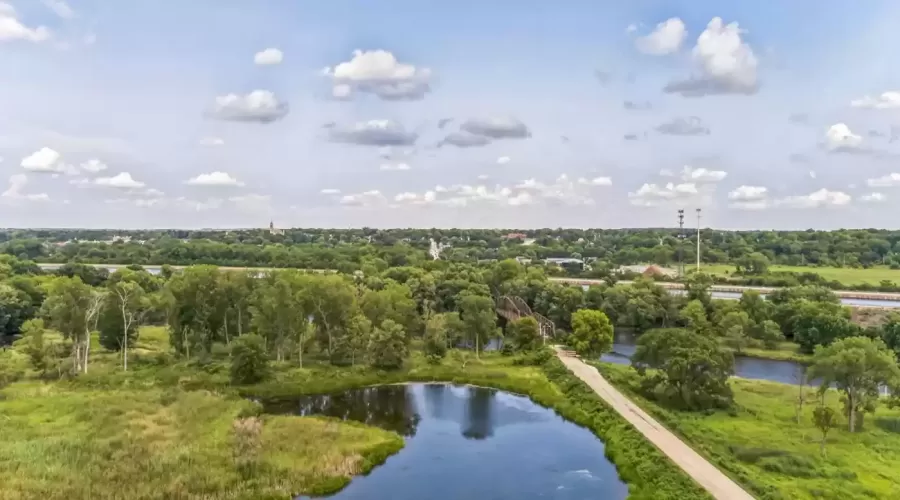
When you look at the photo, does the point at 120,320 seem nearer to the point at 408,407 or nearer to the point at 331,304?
the point at 331,304

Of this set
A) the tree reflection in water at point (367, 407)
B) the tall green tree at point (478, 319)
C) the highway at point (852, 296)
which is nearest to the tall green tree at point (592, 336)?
the tall green tree at point (478, 319)

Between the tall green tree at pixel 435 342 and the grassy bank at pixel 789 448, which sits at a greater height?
the tall green tree at pixel 435 342

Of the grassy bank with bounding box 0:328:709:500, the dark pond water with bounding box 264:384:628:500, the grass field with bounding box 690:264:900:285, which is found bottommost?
the dark pond water with bounding box 264:384:628:500

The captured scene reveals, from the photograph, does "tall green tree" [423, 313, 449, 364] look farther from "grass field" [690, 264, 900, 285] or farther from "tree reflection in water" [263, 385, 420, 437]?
"grass field" [690, 264, 900, 285]

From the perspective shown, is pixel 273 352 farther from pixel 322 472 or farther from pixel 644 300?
pixel 644 300

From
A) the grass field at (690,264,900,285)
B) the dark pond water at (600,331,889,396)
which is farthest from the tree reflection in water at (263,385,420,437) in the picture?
the grass field at (690,264,900,285)

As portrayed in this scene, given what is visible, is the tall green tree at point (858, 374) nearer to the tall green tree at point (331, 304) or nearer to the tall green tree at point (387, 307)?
the tall green tree at point (387, 307)

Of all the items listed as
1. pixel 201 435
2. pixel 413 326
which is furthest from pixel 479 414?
pixel 413 326
